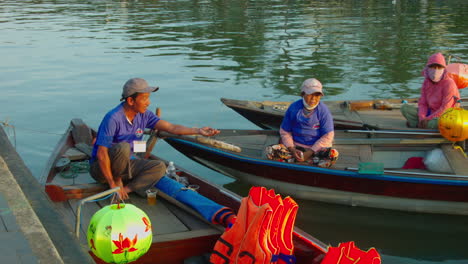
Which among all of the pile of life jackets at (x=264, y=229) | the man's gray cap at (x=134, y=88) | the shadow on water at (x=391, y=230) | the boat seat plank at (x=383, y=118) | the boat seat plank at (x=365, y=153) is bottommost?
the shadow on water at (x=391, y=230)

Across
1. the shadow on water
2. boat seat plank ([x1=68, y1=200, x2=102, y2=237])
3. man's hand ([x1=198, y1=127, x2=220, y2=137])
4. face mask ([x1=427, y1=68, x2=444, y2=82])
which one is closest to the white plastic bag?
the shadow on water

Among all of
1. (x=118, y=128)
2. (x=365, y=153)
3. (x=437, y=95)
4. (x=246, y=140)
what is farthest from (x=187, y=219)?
(x=437, y=95)

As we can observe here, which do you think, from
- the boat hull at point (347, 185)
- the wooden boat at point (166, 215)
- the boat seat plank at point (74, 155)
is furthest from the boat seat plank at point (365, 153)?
the boat seat plank at point (74, 155)

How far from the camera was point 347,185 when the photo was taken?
7.57 m

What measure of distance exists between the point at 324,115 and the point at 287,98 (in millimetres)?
6409

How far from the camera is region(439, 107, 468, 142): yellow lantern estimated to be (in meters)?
7.43

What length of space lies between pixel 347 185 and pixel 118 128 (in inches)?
127

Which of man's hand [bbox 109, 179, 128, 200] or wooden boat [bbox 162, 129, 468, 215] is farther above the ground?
man's hand [bbox 109, 179, 128, 200]

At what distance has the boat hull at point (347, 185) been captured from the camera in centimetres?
721

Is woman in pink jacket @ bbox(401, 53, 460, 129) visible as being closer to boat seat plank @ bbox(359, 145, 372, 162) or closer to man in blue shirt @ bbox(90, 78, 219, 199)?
boat seat plank @ bbox(359, 145, 372, 162)

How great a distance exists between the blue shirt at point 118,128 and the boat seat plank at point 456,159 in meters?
4.05

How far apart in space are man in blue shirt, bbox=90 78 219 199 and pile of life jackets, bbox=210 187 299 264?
1.91 m

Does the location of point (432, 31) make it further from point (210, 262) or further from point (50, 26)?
point (210, 262)

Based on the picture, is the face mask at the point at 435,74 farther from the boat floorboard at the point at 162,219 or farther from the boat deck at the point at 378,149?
the boat floorboard at the point at 162,219
